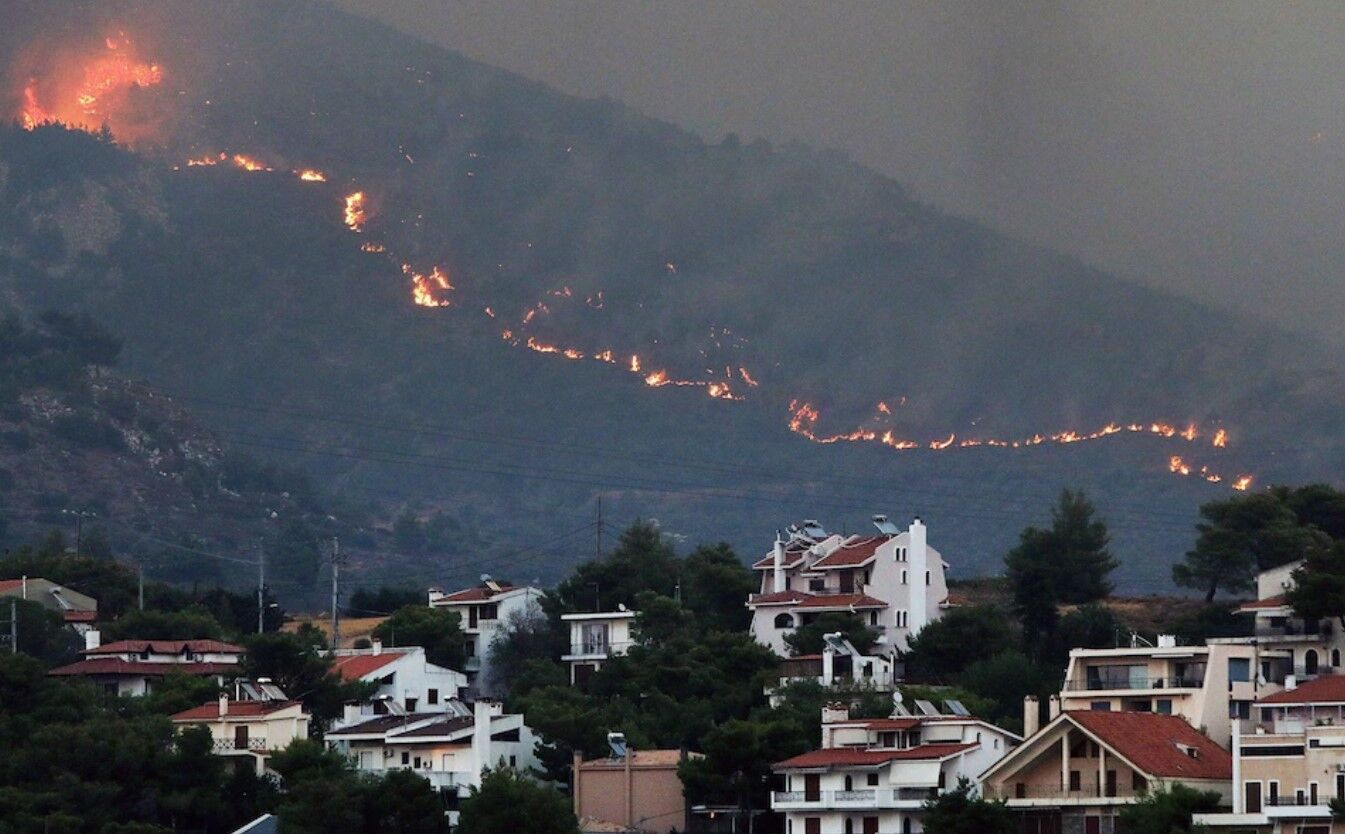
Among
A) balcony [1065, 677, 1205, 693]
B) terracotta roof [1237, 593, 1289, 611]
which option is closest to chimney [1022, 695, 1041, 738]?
balcony [1065, 677, 1205, 693]

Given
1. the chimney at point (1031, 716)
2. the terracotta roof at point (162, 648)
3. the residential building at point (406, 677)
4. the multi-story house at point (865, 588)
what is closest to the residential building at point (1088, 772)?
the chimney at point (1031, 716)

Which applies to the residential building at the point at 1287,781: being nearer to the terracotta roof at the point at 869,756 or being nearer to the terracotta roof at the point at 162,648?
the terracotta roof at the point at 869,756

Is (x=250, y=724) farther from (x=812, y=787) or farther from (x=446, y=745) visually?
(x=812, y=787)

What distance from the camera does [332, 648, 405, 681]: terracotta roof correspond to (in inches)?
4008

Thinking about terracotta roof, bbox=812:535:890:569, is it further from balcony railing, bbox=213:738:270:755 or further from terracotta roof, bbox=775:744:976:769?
terracotta roof, bbox=775:744:976:769

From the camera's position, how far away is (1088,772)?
249 feet

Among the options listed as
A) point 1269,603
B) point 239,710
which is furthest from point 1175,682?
point 239,710

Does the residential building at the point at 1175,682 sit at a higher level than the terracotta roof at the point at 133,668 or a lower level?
lower

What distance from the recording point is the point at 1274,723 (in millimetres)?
78938

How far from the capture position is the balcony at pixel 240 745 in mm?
90312

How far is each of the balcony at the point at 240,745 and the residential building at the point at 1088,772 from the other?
25.3 meters

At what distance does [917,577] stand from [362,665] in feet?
69.7

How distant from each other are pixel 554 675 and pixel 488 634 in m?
11.1

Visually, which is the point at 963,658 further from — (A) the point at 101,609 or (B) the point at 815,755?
(A) the point at 101,609
